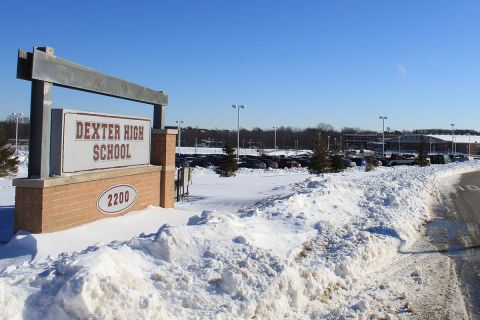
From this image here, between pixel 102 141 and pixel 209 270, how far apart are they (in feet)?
14.0

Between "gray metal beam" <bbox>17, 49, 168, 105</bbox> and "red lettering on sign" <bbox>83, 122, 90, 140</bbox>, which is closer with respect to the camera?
"gray metal beam" <bbox>17, 49, 168, 105</bbox>

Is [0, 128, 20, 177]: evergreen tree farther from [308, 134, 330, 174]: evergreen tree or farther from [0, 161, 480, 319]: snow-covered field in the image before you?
[0, 161, 480, 319]: snow-covered field

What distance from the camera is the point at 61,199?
7344 millimetres

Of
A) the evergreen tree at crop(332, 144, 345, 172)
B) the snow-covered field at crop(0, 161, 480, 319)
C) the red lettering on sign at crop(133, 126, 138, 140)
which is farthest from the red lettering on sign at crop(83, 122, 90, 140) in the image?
the evergreen tree at crop(332, 144, 345, 172)

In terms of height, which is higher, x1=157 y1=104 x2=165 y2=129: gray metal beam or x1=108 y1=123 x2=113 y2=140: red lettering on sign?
x1=157 y1=104 x2=165 y2=129: gray metal beam

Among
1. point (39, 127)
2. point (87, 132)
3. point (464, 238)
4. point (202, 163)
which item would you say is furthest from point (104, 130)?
point (202, 163)

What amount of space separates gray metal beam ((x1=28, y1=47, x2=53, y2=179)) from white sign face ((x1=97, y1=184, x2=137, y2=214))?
5.41 feet

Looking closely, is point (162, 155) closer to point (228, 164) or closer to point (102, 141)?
point (102, 141)

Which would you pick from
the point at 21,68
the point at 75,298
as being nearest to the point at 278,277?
the point at 75,298

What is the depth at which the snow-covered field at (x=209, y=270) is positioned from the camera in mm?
4328

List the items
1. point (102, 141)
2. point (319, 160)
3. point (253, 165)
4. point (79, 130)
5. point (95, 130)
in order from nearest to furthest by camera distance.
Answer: point (79, 130), point (95, 130), point (102, 141), point (319, 160), point (253, 165)

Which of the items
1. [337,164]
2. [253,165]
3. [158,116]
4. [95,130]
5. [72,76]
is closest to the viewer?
[72,76]

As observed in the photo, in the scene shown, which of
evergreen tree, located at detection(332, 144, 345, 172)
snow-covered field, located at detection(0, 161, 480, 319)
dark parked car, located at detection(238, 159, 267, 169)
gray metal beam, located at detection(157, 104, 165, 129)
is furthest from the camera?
dark parked car, located at detection(238, 159, 267, 169)

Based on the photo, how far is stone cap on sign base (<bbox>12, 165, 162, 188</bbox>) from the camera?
22.4ft
